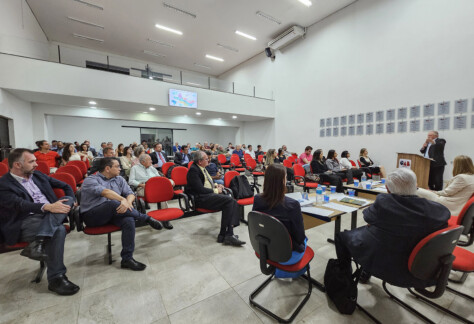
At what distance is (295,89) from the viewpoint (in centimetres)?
970

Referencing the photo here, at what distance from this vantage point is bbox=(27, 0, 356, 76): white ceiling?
748 centimetres

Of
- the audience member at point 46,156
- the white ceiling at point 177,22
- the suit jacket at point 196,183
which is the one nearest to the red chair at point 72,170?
the audience member at point 46,156

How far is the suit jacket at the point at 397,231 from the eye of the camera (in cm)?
128

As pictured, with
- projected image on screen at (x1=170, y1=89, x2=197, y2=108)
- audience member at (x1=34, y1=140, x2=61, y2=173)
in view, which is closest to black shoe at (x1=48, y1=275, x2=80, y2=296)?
audience member at (x1=34, y1=140, x2=61, y2=173)

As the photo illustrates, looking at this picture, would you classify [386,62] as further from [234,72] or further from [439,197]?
[234,72]

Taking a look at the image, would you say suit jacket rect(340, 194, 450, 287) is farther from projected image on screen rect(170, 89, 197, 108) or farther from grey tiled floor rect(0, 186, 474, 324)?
projected image on screen rect(170, 89, 197, 108)

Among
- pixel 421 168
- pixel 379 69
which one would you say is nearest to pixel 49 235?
pixel 421 168

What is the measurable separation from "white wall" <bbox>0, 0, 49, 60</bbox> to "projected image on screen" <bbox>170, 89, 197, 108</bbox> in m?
3.85

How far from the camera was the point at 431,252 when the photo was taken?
1.23 m

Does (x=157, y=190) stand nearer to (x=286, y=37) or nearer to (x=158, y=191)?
(x=158, y=191)

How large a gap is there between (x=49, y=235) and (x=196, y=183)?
1590 mm

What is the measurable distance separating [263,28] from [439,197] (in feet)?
30.8

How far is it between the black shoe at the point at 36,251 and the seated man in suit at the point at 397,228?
266 centimetres

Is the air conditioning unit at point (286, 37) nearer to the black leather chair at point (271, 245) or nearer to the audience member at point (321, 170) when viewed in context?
the audience member at point (321, 170)
